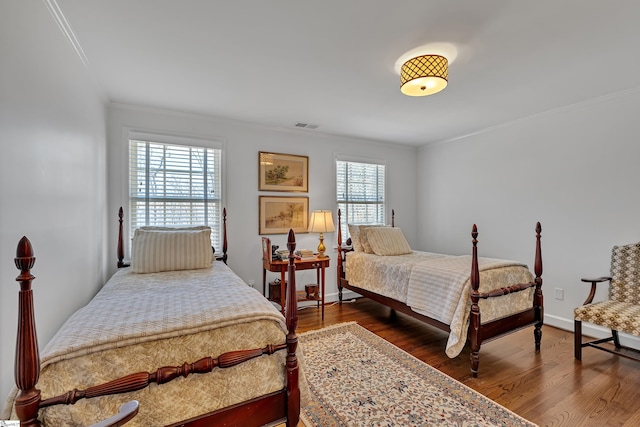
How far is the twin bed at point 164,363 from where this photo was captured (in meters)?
1.04

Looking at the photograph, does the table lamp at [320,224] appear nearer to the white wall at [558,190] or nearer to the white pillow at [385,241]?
the white pillow at [385,241]

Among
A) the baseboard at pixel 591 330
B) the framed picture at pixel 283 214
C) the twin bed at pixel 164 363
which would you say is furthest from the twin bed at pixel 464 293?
the twin bed at pixel 164 363

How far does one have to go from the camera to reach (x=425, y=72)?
80.8 inches

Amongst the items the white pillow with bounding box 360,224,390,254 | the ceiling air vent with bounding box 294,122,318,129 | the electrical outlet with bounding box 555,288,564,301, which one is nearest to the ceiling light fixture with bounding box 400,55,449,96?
the ceiling air vent with bounding box 294,122,318,129

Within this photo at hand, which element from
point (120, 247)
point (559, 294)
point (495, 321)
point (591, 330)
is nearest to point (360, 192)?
point (495, 321)

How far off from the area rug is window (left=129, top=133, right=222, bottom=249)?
1965 mm

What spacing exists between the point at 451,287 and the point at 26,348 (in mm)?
2550

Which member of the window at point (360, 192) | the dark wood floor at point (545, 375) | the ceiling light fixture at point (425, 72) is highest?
the ceiling light fixture at point (425, 72)

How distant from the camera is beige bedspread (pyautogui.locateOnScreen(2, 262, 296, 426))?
3.66 ft

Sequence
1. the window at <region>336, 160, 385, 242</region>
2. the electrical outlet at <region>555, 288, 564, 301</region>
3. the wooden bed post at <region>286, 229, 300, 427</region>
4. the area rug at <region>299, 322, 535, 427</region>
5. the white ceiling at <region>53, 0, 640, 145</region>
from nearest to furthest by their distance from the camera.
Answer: the wooden bed post at <region>286, 229, 300, 427</region> < the white ceiling at <region>53, 0, 640, 145</region> < the area rug at <region>299, 322, 535, 427</region> < the electrical outlet at <region>555, 288, 564, 301</region> < the window at <region>336, 160, 385, 242</region>

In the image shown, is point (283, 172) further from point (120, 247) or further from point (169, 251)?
point (120, 247)

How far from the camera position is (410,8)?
1630mm

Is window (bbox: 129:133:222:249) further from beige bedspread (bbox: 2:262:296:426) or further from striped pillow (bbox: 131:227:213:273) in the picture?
beige bedspread (bbox: 2:262:296:426)

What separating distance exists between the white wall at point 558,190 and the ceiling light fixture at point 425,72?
80.5 inches
